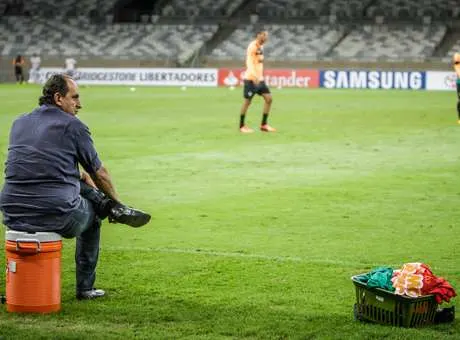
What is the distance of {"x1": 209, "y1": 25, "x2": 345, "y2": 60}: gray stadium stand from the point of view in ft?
203

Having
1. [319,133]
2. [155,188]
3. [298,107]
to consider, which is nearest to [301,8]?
[298,107]

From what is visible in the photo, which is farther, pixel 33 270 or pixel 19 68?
pixel 19 68

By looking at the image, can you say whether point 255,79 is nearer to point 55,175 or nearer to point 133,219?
point 133,219

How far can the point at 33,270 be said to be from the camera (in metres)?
8.01

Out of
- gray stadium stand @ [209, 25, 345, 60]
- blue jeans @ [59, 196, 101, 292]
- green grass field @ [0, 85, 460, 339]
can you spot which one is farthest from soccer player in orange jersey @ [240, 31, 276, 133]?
gray stadium stand @ [209, 25, 345, 60]

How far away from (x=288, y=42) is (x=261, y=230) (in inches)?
2053

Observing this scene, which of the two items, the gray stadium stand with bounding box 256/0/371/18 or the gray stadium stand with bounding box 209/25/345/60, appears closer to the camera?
the gray stadium stand with bounding box 209/25/345/60

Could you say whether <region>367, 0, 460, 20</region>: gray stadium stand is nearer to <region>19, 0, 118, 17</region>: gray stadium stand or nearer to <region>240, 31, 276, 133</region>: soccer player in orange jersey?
<region>19, 0, 118, 17</region>: gray stadium stand

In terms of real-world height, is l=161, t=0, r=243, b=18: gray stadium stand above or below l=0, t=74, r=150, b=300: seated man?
above

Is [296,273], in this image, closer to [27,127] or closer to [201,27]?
[27,127]

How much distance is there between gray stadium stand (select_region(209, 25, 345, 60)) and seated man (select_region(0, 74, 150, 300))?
52118mm

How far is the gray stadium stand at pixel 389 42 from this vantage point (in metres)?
59.1

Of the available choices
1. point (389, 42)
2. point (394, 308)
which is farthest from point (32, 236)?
point (389, 42)

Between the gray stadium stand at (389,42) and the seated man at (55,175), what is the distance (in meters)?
50.4
